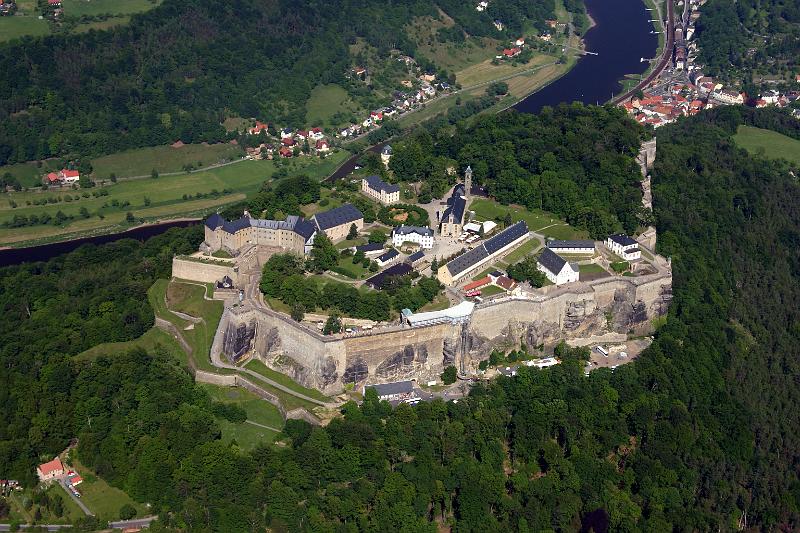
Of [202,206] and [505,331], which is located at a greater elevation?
[505,331]

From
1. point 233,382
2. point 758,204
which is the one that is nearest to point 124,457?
point 233,382

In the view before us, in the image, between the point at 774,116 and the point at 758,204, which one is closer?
the point at 758,204

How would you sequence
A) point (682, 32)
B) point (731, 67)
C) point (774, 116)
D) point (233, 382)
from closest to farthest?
point (233, 382) < point (774, 116) < point (731, 67) < point (682, 32)

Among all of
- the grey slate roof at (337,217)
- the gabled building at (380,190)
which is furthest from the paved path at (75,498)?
the gabled building at (380,190)

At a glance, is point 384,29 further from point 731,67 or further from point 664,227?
point 664,227

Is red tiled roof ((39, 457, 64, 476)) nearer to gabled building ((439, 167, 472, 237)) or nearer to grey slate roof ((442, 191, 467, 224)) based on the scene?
gabled building ((439, 167, 472, 237))

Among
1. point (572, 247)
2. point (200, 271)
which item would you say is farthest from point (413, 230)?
point (200, 271)
